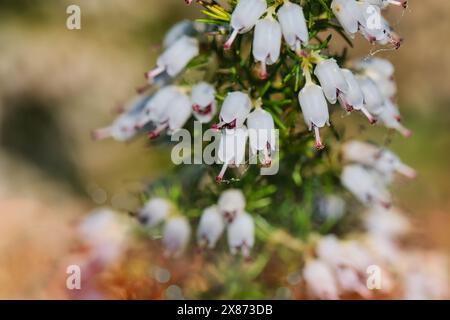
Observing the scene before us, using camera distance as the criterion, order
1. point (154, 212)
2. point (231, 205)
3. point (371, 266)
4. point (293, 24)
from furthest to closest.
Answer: point (371, 266) → point (154, 212) → point (231, 205) → point (293, 24)

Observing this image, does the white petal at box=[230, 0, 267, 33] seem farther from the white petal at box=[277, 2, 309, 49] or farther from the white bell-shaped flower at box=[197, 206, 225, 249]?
the white bell-shaped flower at box=[197, 206, 225, 249]

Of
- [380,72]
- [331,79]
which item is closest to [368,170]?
[380,72]

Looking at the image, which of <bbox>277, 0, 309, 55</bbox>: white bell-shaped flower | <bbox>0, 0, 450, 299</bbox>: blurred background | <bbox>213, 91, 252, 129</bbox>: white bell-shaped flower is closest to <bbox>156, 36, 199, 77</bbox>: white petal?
<bbox>213, 91, 252, 129</bbox>: white bell-shaped flower

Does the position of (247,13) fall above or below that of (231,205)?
above

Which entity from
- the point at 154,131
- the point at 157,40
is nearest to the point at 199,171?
the point at 154,131

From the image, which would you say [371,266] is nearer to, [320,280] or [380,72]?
[320,280]
